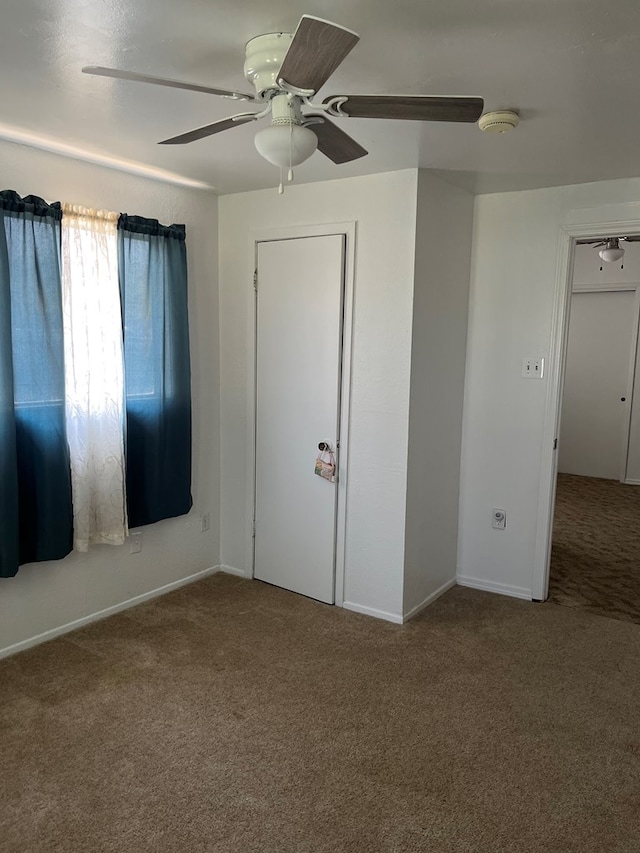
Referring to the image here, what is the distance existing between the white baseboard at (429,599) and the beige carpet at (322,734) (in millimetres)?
71

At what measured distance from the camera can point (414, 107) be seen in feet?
5.58

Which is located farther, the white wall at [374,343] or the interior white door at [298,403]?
the interior white door at [298,403]

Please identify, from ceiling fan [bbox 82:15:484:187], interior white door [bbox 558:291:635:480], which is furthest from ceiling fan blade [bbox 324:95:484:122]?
interior white door [bbox 558:291:635:480]

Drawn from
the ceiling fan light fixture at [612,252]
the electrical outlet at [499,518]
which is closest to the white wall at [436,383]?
the electrical outlet at [499,518]

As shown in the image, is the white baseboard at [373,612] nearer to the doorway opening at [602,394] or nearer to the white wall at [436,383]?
the white wall at [436,383]

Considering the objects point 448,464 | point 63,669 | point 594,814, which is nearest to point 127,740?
point 63,669

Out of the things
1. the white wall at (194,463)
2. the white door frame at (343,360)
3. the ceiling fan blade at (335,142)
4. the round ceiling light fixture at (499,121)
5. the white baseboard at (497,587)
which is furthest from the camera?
the white baseboard at (497,587)

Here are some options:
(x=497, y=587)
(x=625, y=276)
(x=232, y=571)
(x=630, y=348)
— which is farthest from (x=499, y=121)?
(x=630, y=348)

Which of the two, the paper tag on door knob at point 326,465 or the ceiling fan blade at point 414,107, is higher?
the ceiling fan blade at point 414,107

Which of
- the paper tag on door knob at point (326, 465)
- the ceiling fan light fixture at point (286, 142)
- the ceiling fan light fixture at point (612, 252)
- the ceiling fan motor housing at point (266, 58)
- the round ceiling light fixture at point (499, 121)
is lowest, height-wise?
the paper tag on door knob at point (326, 465)

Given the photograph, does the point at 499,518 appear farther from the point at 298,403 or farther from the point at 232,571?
the point at 232,571

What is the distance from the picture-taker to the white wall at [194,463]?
2967 mm

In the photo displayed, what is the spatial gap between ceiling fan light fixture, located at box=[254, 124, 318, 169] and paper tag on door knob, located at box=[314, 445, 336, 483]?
1.90 metres

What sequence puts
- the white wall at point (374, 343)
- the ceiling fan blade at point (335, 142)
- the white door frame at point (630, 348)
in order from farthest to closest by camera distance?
the white door frame at point (630, 348)
the white wall at point (374, 343)
the ceiling fan blade at point (335, 142)
